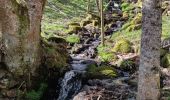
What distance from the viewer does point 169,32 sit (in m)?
24.2

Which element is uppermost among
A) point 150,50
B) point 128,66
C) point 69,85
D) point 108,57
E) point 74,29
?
point 74,29

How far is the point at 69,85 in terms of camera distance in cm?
1468

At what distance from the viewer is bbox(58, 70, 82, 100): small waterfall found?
46.5ft

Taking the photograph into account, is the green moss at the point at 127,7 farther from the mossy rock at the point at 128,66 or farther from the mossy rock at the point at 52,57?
the mossy rock at the point at 52,57

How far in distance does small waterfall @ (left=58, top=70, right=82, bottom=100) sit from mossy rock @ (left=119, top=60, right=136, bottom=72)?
3592mm

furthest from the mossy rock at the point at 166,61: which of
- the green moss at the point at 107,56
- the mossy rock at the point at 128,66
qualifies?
the green moss at the point at 107,56

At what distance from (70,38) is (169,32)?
7226 mm

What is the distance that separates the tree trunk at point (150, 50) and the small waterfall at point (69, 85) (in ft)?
13.6

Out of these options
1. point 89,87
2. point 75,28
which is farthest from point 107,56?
point 75,28

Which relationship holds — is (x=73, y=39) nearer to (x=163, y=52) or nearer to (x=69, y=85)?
(x=163, y=52)

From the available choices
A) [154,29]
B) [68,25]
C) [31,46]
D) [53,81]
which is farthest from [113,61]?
[68,25]

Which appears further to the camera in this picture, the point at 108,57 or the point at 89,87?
the point at 108,57

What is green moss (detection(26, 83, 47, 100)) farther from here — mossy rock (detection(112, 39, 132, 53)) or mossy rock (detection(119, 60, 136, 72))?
mossy rock (detection(112, 39, 132, 53))

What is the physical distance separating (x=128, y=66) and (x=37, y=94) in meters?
5.83
